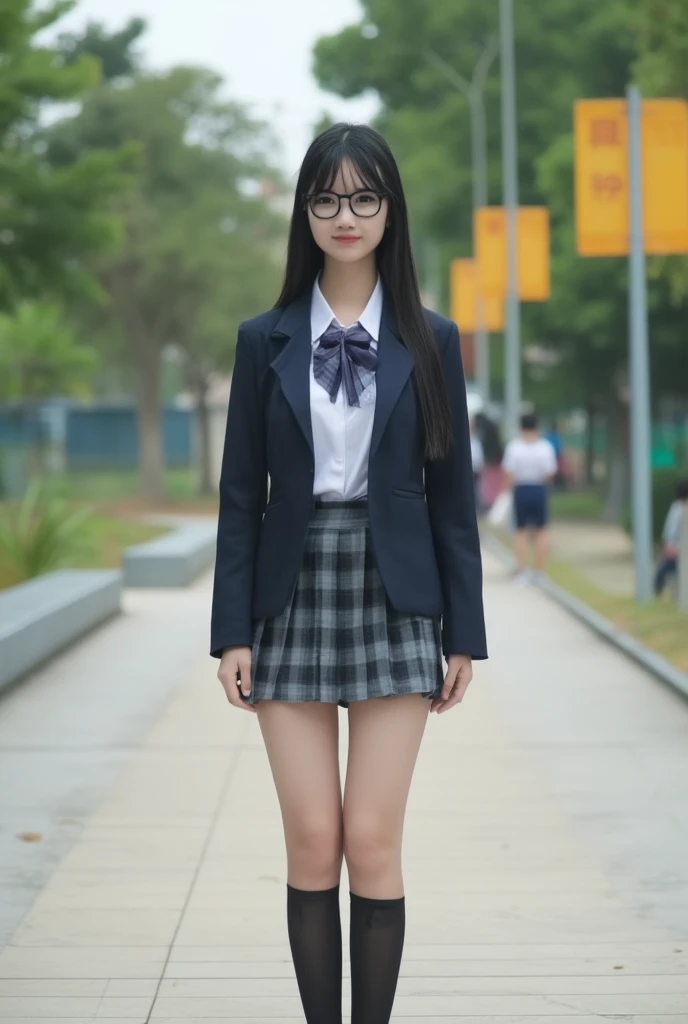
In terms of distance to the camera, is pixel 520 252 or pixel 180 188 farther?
pixel 180 188

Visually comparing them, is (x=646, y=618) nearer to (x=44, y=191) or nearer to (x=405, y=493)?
(x=44, y=191)

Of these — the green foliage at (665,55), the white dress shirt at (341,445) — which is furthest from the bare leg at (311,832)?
the green foliage at (665,55)

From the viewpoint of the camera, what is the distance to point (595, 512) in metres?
A: 41.1

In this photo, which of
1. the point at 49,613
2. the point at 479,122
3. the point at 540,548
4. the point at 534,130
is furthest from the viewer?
the point at 479,122

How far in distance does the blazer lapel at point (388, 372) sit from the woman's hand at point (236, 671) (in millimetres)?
477

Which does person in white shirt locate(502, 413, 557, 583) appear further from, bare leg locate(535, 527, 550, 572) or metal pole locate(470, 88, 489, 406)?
metal pole locate(470, 88, 489, 406)

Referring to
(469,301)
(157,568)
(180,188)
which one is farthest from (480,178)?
(157,568)

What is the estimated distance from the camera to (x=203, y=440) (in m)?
54.0

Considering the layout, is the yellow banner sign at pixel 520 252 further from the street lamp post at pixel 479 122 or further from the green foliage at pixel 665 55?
the street lamp post at pixel 479 122

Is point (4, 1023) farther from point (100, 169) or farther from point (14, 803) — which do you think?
point (100, 169)

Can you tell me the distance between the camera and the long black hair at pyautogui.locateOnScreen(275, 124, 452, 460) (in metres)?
3.98

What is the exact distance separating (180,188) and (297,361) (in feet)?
143

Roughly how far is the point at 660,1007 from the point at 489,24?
39.3 metres

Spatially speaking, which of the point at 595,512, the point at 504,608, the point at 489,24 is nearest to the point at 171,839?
the point at 504,608
